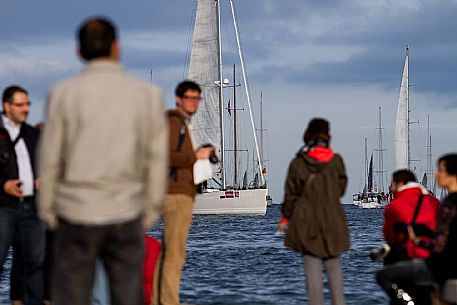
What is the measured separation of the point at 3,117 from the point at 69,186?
2783 mm

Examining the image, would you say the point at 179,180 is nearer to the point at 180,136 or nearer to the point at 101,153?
the point at 180,136

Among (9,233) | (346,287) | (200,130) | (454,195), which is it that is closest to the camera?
(454,195)

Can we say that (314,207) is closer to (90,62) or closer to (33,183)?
(33,183)

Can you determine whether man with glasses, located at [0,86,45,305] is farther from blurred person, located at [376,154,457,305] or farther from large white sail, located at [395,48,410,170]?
large white sail, located at [395,48,410,170]

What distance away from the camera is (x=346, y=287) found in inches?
765

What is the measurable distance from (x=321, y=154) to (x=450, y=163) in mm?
1073

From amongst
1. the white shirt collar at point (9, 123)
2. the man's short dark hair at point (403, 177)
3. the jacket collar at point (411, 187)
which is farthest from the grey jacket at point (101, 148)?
the man's short dark hair at point (403, 177)

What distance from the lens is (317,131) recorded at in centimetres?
706

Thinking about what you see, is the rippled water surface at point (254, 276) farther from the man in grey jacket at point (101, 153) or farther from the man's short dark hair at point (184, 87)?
the man in grey jacket at point (101, 153)

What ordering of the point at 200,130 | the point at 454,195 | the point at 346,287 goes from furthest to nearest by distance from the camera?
the point at 200,130 → the point at 346,287 → the point at 454,195

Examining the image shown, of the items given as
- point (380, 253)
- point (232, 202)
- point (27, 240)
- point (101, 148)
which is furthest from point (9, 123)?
point (232, 202)

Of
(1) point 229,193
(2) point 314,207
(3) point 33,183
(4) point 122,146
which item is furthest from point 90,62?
(1) point 229,193

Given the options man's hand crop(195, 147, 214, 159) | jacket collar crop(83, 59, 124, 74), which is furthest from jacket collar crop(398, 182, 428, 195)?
jacket collar crop(83, 59, 124, 74)

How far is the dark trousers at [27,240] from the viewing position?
22.3 feet
